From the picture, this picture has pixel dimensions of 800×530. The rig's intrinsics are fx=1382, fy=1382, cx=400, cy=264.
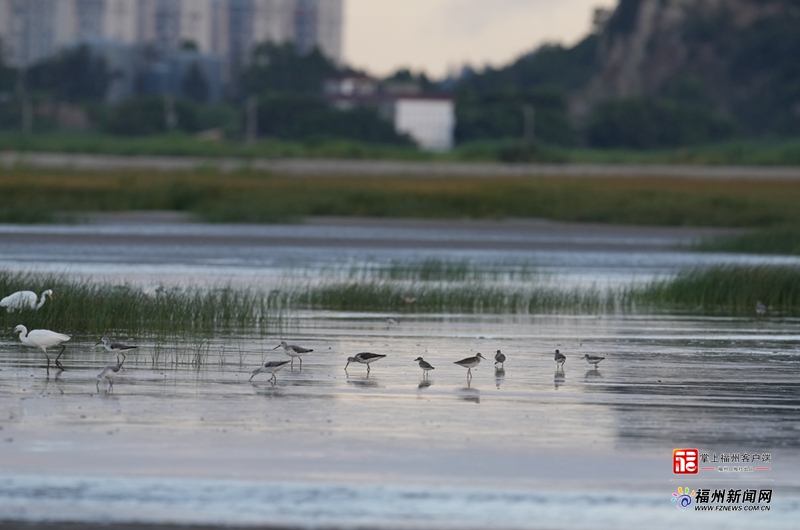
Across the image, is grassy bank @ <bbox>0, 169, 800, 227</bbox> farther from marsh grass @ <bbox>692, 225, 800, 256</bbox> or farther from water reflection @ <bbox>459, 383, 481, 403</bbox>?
water reflection @ <bbox>459, 383, 481, 403</bbox>

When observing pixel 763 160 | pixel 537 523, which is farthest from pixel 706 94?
pixel 537 523

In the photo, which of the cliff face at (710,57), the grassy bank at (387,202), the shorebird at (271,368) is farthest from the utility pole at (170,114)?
the shorebird at (271,368)

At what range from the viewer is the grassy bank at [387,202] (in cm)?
4662

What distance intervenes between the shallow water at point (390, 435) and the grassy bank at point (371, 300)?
112 cm

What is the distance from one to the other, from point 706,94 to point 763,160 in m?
48.6

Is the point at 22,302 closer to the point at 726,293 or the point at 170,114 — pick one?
the point at 726,293

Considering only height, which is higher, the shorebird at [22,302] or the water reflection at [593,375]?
the shorebird at [22,302]

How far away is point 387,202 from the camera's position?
162ft

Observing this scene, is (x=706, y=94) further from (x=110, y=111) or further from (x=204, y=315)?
(x=204, y=315)

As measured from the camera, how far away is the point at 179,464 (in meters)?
8.64

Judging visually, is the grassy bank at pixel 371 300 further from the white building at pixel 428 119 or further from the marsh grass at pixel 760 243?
the white building at pixel 428 119

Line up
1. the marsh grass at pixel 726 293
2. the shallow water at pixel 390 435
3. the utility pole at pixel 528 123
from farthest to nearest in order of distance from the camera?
1. the utility pole at pixel 528 123
2. the marsh grass at pixel 726 293
3. the shallow water at pixel 390 435

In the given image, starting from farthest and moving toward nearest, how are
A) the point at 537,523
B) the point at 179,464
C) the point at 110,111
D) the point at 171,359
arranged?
the point at 110,111, the point at 171,359, the point at 179,464, the point at 537,523

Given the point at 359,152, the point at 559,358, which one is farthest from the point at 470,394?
the point at 359,152
